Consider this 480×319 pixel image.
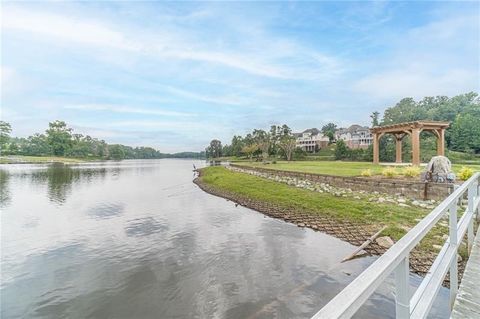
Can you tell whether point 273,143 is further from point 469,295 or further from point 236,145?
point 469,295

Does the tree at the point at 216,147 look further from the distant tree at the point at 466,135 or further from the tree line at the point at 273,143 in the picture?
the distant tree at the point at 466,135

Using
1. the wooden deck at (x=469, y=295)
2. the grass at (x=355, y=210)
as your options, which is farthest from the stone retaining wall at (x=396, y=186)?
the wooden deck at (x=469, y=295)

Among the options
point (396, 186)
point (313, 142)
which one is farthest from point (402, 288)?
point (313, 142)

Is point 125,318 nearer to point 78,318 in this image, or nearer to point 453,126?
point 78,318

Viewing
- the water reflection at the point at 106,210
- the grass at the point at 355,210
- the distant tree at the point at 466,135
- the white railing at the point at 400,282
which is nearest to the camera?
the white railing at the point at 400,282

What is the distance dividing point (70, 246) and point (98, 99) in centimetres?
4206

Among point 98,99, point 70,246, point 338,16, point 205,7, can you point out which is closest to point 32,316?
point 70,246

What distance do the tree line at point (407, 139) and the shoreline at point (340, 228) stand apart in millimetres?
25428

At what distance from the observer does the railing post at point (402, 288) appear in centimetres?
124

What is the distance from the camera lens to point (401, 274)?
1.26 metres

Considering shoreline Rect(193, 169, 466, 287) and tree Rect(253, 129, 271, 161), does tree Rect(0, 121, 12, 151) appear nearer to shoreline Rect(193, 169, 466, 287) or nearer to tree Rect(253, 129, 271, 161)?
tree Rect(253, 129, 271, 161)

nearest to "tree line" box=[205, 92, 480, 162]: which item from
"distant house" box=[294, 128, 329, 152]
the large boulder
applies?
"distant house" box=[294, 128, 329, 152]

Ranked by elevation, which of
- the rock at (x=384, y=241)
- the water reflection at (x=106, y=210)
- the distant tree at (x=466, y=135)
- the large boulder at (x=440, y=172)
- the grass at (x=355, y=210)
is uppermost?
the distant tree at (x=466, y=135)

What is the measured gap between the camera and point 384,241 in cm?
769
